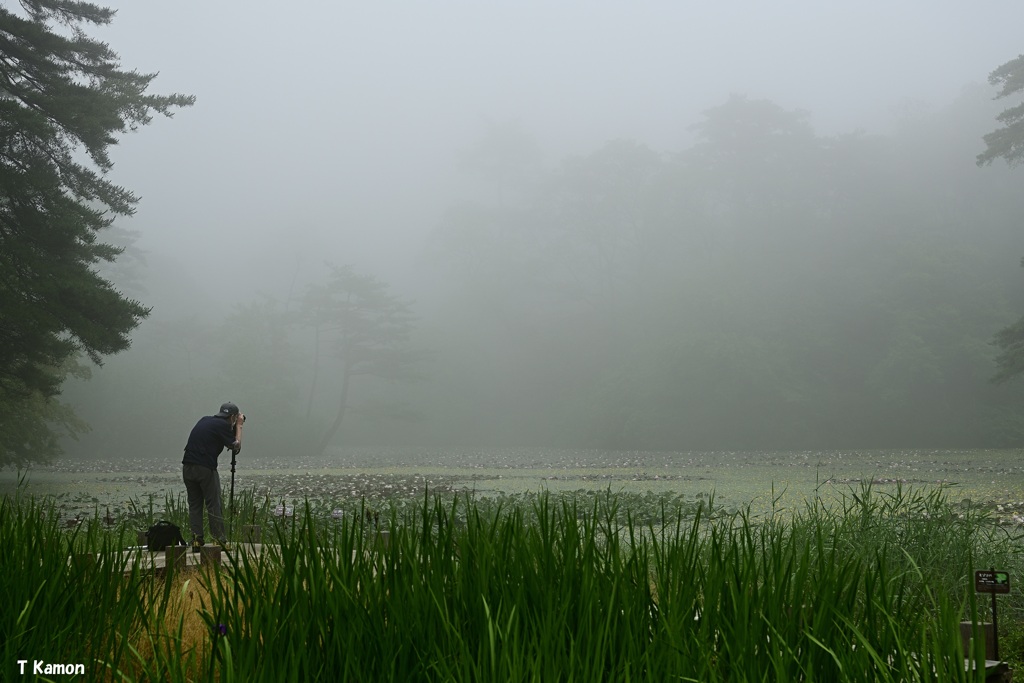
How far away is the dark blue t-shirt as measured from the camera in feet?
23.3

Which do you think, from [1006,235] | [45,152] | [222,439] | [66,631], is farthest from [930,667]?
[1006,235]

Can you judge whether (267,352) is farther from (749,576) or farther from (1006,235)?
(749,576)

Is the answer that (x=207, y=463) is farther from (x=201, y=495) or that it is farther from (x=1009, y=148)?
(x=1009, y=148)

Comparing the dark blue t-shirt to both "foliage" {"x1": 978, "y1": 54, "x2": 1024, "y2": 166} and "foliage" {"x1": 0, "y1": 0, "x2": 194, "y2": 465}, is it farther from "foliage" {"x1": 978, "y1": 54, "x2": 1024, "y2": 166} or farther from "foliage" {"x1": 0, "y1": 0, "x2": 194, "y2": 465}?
"foliage" {"x1": 978, "y1": 54, "x2": 1024, "y2": 166}

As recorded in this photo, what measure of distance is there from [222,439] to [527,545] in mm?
5199

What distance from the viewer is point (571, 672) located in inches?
79.0

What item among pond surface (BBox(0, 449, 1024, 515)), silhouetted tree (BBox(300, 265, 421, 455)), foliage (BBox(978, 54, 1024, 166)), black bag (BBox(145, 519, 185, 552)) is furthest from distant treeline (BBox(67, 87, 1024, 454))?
black bag (BBox(145, 519, 185, 552))

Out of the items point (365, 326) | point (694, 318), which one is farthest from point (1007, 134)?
point (365, 326)

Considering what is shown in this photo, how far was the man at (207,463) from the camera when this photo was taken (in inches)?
280

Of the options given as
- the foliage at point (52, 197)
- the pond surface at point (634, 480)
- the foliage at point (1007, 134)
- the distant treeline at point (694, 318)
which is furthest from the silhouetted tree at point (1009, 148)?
the foliage at point (52, 197)

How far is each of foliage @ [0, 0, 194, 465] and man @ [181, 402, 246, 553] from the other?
22.8 ft

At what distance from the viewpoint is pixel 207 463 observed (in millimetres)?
7117

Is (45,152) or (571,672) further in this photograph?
(45,152)

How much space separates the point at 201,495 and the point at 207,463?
38cm
